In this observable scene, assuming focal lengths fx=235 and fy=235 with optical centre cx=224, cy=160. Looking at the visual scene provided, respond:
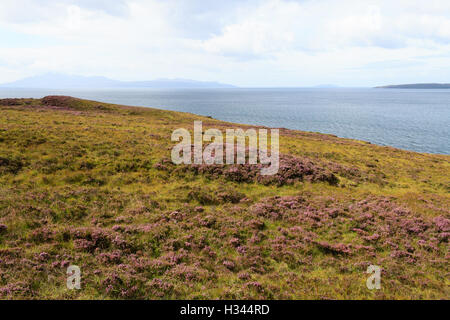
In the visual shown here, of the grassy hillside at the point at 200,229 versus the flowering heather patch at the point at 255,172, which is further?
the flowering heather patch at the point at 255,172

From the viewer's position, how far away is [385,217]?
18.2 m

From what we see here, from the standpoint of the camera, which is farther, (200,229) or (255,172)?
(255,172)

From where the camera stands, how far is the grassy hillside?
1080cm

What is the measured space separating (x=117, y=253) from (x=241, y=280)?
6.66 m

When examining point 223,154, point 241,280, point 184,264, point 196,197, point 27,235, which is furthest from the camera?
point 223,154

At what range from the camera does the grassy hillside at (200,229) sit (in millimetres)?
10797

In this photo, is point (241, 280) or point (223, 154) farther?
point (223, 154)

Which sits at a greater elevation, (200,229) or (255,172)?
(255,172)

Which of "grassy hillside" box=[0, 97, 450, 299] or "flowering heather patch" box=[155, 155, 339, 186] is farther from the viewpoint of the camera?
"flowering heather patch" box=[155, 155, 339, 186]

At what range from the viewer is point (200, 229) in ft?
50.4
